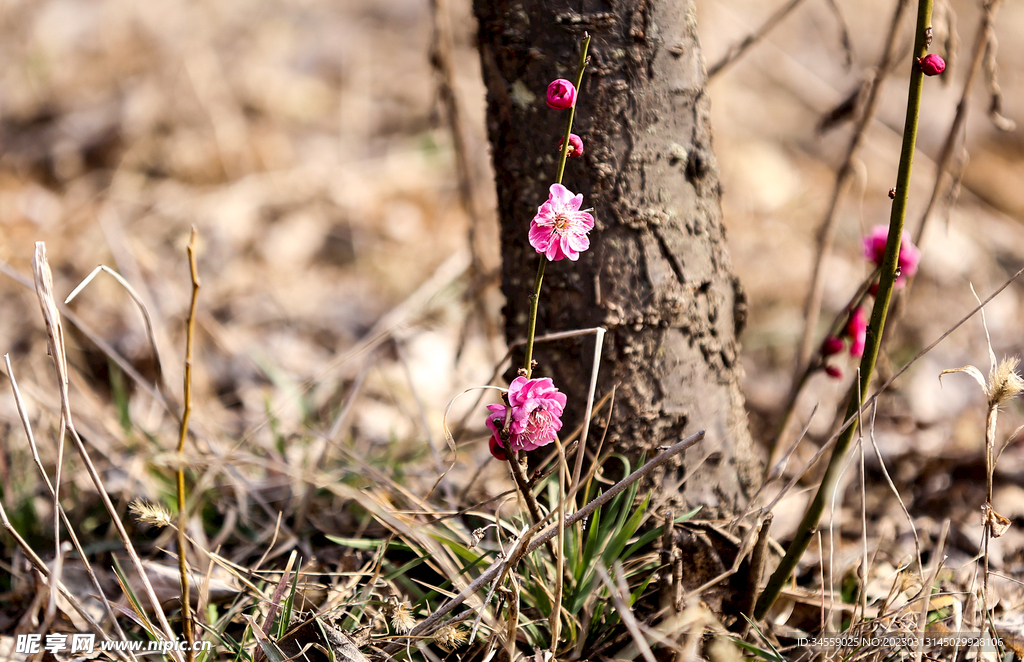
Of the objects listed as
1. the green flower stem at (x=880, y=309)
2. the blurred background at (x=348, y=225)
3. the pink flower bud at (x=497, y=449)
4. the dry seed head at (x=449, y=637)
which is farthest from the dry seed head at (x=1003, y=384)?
the dry seed head at (x=449, y=637)

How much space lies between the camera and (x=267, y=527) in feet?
5.05

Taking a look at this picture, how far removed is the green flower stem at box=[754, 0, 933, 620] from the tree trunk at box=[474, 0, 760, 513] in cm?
21

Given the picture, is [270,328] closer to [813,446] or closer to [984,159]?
[813,446]

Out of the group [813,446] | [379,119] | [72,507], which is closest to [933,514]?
[813,446]

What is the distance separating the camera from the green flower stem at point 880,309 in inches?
36.1

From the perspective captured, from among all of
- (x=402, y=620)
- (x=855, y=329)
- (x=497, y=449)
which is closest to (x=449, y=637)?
(x=402, y=620)

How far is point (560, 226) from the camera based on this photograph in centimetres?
97

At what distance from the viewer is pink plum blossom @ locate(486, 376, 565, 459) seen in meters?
0.97

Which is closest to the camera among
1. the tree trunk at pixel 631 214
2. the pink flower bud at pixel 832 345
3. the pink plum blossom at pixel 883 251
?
the tree trunk at pixel 631 214

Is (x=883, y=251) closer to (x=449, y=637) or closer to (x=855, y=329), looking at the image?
(x=855, y=329)

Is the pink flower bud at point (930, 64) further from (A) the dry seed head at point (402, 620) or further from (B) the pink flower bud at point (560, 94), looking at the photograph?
(A) the dry seed head at point (402, 620)

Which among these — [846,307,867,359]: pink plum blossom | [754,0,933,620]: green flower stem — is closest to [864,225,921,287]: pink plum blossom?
[846,307,867,359]: pink plum blossom

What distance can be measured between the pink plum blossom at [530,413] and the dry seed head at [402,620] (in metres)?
0.33

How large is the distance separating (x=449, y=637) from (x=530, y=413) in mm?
411
